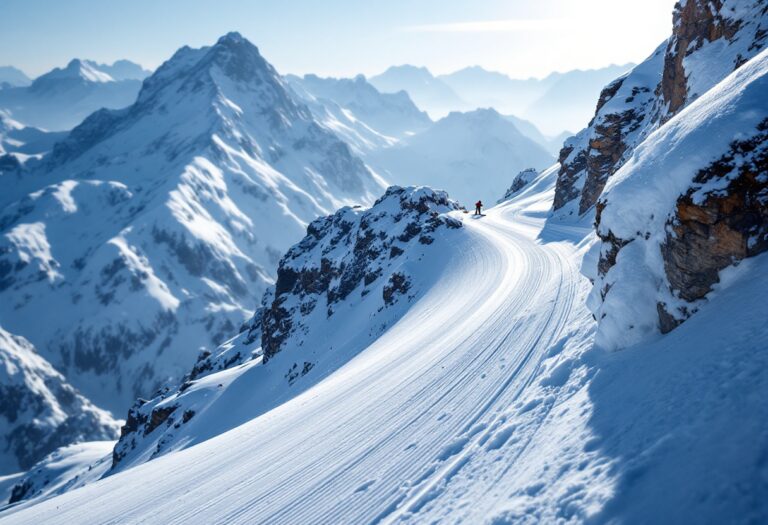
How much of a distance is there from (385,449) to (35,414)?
20833 centimetres

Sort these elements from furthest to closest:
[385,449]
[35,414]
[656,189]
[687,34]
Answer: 1. [35,414]
2. [687,34]
3. [385,449]
4. [656,189]

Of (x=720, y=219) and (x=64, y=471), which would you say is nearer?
(x=720, y=219)

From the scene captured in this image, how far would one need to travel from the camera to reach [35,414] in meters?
161

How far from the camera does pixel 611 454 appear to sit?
5.71 metres

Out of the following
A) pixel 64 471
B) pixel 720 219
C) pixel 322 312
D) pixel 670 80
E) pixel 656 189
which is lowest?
pixel 720 219

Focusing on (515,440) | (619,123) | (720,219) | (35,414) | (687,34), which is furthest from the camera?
(35,414)

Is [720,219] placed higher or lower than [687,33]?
lower

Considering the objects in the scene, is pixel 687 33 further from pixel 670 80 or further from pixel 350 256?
pixel 350 256

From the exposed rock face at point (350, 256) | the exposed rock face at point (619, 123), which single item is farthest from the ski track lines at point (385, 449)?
the exposed rock face at point (350, 256)

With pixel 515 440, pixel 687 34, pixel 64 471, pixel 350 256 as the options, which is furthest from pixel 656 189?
pixel 64 471

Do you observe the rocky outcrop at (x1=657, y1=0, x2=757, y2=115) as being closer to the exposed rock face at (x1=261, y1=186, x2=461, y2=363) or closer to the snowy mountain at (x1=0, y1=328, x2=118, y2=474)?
the exposed rock face at (x1=261, y1=186, x2=461, y2=363)

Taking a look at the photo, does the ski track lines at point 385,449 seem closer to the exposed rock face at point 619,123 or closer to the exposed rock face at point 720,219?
the exposed rock face at point 720,219

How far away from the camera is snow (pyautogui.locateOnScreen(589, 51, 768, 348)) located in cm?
720

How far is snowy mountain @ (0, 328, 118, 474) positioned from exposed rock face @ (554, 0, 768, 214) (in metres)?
177
